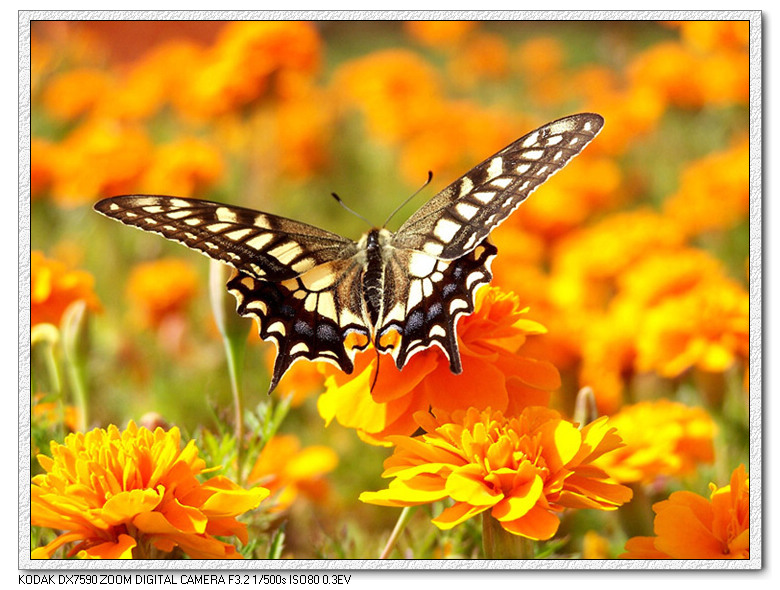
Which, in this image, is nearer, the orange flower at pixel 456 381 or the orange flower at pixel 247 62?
the orange flower at pixel 456 381

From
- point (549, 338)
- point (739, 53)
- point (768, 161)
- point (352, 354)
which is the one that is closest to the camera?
Answer: point (352, 354)

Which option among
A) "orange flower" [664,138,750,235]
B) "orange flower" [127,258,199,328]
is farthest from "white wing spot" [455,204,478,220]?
"orange flower" [127,258,199,328]

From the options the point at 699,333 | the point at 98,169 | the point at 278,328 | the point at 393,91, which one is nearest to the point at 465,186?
the point at 278,328

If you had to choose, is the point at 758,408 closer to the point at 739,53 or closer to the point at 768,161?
the point at 768,161

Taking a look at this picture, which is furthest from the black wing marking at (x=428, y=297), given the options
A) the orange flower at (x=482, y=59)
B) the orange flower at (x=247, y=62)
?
the orange flower at (x=482, y=59)

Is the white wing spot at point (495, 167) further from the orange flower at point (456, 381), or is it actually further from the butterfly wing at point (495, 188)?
the orange flower at point (456, 381)
